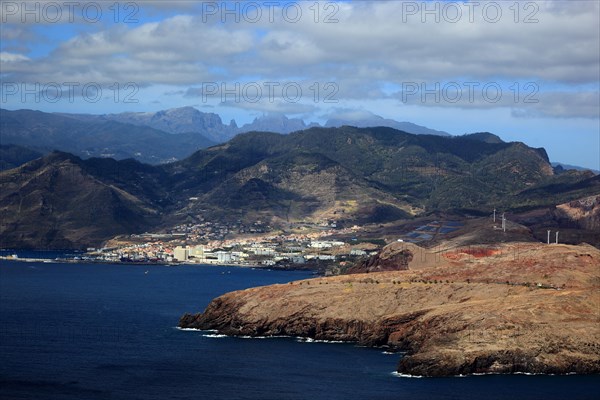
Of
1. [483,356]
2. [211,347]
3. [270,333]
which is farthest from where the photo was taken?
[270,333]

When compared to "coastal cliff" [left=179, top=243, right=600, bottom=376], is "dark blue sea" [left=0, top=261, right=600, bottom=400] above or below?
below

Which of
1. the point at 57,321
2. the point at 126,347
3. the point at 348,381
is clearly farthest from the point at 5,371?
the point at 57,321

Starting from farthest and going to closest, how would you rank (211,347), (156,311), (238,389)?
(156,311), (211,347), (238,389)

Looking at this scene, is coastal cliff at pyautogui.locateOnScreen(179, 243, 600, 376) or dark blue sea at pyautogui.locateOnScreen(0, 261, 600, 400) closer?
dark blue sea at pyautogui.locateOnScreen(0, 261, 600, 400)

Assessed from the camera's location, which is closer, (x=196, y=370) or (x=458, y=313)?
(x=196, y=370)

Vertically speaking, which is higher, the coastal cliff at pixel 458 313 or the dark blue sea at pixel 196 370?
the coastal cliff at pixel 458 313

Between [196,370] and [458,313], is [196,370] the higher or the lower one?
the lower one

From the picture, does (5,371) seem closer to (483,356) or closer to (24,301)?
(483,356)

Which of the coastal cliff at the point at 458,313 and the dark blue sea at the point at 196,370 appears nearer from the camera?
the dark blue sea at the point at 196,370
